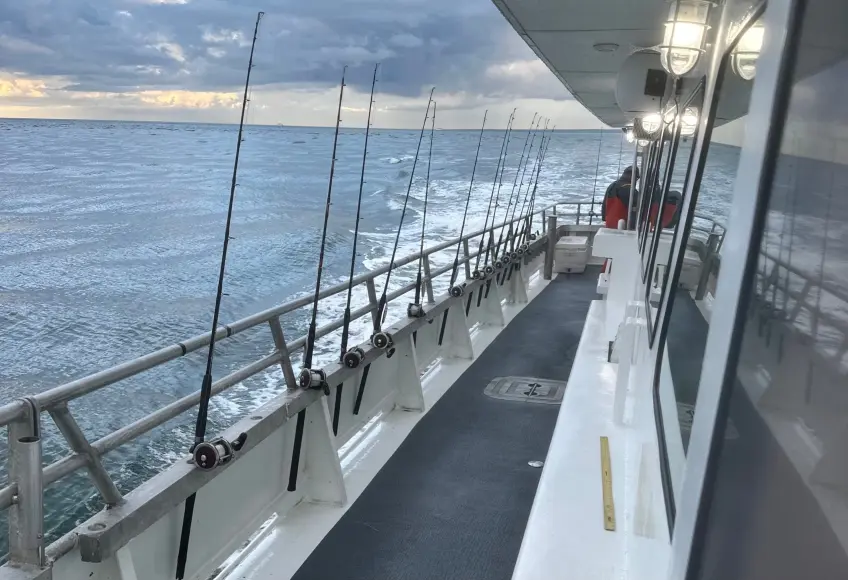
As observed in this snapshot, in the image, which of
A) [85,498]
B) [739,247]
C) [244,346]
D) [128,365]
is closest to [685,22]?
[739,247]

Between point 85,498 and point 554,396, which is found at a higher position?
point 554,396

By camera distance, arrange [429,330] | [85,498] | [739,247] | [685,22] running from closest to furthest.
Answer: [739,247], [685,22], [429,330], [85,498]

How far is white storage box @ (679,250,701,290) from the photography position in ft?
5.12

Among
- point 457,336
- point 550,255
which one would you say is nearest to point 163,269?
point 550,255

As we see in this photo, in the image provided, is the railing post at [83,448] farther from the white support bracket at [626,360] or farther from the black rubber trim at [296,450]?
the white support bracket at [626,360]

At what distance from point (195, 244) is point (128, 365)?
1082 inches

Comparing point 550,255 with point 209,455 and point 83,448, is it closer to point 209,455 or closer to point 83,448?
point 209,455

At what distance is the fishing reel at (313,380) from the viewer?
11.5 feet

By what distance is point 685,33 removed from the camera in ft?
7.44

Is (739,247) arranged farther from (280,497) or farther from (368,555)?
(280,497)

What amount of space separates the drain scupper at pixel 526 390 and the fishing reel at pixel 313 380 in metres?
2.00

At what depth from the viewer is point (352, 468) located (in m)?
3.99

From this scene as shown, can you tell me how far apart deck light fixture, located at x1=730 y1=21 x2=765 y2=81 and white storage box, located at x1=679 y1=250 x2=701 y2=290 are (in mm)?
429

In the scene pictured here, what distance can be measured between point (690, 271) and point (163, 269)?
24267mm
